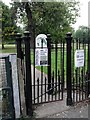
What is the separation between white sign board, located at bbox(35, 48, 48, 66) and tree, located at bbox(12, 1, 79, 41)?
17.8m

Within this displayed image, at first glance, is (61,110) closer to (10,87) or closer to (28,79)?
(28,79)

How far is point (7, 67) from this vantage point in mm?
3936

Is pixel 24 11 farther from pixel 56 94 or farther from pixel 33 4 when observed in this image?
pixel 56 94

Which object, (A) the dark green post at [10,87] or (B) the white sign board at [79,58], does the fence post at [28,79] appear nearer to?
(A) the dark green post at [10,87]

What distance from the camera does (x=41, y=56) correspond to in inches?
180

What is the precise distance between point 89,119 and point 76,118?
0.21 m

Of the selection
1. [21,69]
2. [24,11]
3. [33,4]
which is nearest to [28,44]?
[21,69]

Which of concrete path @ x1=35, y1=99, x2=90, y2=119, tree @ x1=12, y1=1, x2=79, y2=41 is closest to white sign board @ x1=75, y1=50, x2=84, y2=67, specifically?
concrete path @ x1=35, y1=99, x2=90, y2=119

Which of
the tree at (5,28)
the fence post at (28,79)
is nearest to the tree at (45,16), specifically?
the tree at (5,28)

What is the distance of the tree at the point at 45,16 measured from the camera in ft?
75.2

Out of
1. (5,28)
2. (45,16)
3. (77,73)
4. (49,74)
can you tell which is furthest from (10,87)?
(45,16)

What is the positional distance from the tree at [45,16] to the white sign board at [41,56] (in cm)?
1778

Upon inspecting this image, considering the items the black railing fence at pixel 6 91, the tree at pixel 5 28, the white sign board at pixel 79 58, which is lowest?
the black railing fence at pixel 6 91

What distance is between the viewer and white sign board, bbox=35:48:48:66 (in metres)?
4.51
